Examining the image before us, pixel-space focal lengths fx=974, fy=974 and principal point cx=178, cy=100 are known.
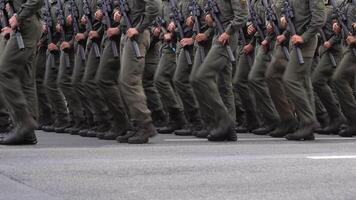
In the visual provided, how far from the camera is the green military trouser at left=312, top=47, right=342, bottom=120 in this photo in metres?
13.1

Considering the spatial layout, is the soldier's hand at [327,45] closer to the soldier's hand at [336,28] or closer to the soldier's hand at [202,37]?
the soldier's hand at [336,28]

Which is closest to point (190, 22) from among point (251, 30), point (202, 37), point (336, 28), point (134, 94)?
point (202, 37)

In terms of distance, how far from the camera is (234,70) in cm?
1452

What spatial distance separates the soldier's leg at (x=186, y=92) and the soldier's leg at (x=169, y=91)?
26cm

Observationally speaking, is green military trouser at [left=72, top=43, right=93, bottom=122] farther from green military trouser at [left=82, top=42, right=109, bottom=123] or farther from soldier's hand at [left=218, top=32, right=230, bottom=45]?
soldier's hand at [left=218, top=32, right=230, bottom=45]

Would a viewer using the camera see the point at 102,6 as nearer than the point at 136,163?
No

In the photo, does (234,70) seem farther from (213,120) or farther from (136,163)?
(136,163)

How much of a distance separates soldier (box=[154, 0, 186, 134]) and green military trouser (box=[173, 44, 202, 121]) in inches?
11.7

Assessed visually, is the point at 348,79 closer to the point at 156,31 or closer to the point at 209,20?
the point at 209,20

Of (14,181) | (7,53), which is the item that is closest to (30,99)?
(7,53)

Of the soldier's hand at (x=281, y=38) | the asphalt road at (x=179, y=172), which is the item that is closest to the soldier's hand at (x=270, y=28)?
the soldier's hand at (x=281, y=38)

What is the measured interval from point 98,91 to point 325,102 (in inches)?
128

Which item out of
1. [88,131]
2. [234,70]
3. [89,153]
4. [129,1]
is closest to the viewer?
[89,153]

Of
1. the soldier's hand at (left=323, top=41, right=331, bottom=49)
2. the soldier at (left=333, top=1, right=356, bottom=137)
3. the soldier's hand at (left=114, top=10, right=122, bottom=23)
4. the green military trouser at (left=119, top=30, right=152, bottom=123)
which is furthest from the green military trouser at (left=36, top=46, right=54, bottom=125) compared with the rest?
the soldier at (left=333, top=1, right=356, bottom=137)
